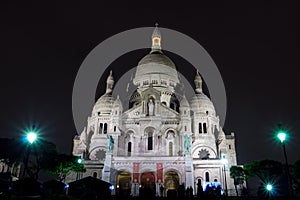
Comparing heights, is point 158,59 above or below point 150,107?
above

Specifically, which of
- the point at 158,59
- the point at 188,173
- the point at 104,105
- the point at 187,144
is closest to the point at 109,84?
the point at 104,105

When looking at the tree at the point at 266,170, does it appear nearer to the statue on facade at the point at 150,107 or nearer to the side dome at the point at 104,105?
the statue on facade at the point at 150,107

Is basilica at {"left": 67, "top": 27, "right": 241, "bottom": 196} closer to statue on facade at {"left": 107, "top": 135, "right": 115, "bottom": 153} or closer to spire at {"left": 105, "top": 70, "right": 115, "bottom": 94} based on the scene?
statue on facade at {"left": 107, "top": 135, "right": 115, "bottom": 153}

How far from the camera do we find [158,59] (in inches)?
2601

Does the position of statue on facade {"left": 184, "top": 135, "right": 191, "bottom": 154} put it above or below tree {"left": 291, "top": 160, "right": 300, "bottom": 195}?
above

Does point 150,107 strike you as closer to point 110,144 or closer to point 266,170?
point 110,144

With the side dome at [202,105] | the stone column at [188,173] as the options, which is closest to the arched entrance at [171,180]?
the stone column at [188,173]

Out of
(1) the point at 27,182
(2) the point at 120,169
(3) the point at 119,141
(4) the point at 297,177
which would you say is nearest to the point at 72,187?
(1) the point at 27,182

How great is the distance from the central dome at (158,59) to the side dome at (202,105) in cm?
1225

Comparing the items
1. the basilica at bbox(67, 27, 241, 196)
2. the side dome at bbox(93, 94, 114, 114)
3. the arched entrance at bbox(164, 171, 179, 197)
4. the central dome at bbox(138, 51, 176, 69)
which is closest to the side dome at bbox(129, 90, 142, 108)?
the basilica at bbox(67, 27, 241, 196)

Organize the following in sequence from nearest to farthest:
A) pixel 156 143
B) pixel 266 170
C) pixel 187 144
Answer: pixel 266 170, pixel 187 144, pixel 156 143

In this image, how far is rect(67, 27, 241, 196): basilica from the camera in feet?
140

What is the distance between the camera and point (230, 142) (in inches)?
2365

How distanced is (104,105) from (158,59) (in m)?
16.5
